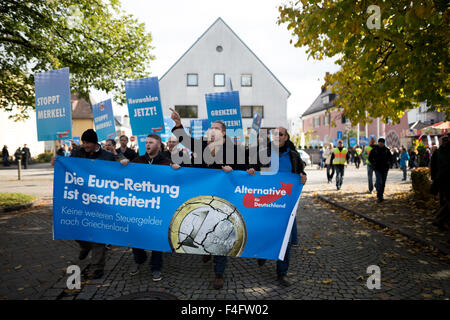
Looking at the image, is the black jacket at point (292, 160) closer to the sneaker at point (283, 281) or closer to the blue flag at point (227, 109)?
the sneaker at point (283, 281)

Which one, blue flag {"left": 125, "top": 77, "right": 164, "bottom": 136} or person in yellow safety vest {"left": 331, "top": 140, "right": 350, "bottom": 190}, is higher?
blue flag {"left": 125, "top": 77, "right": 164, "bottom": 136}

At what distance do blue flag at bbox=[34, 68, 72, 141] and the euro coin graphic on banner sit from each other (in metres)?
2.27

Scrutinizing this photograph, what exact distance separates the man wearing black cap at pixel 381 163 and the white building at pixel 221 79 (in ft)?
68.8

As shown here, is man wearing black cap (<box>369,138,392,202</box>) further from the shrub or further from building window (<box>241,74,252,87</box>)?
building window (<box>241,74,252,87</box>)

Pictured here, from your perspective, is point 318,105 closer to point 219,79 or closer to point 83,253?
point 219,79

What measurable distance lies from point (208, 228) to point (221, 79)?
28042 mm

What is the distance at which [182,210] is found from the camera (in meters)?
3.85

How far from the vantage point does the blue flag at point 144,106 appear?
21.6 feet

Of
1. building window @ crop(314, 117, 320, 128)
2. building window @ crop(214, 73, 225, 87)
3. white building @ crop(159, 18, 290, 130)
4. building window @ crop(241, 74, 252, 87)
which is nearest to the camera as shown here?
white building @ crop(159, 18, 290, 130)

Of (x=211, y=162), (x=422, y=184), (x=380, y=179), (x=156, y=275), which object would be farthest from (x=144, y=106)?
(x=422, y=184)

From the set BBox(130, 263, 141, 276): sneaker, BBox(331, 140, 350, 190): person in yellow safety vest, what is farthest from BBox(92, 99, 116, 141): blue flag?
BBox(331, 140, 350, 190): person in yellow safety vest

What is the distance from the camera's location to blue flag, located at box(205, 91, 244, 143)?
8.84 metres

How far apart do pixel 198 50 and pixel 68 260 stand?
94.2 feet
